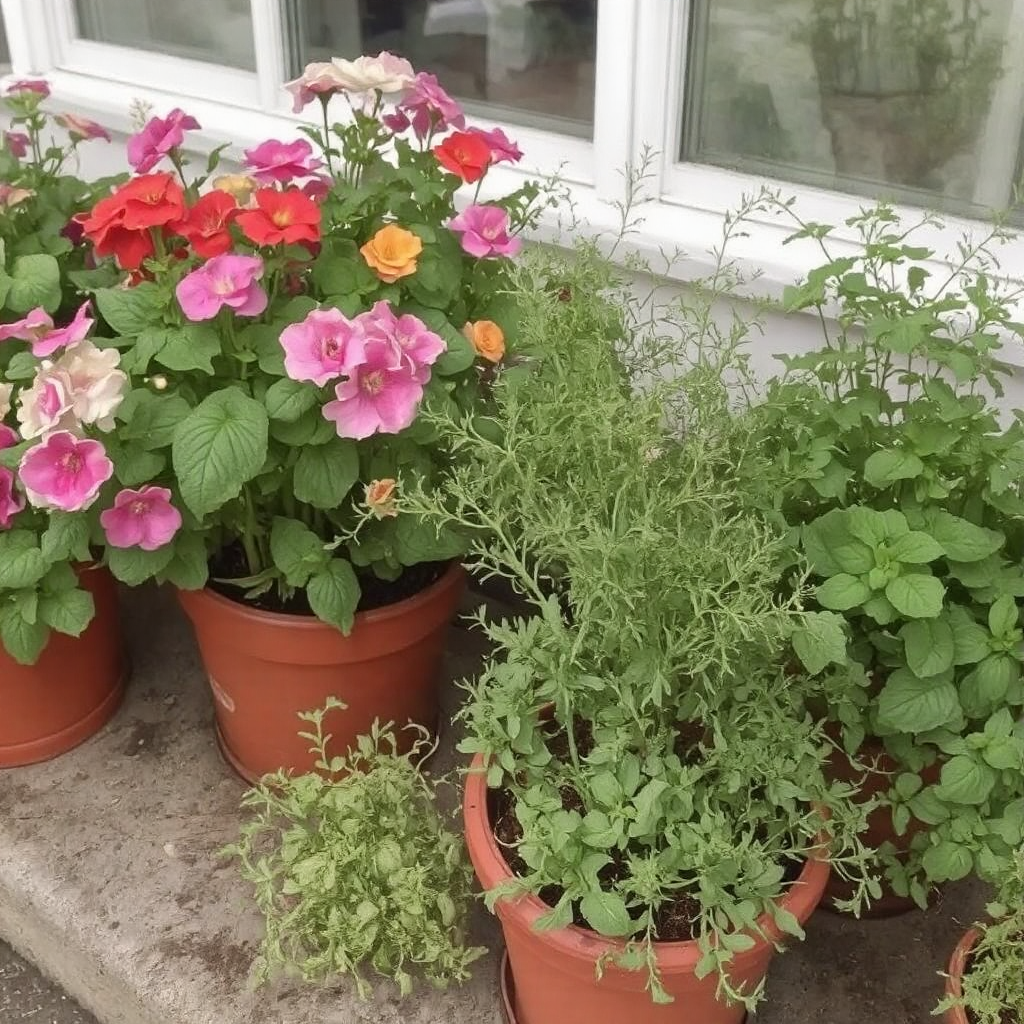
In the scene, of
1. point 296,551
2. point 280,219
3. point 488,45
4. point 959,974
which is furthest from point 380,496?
point 488,45

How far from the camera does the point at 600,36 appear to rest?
1627mm

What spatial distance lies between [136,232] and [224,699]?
26.5 inches

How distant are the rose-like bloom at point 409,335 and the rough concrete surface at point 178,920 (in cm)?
70

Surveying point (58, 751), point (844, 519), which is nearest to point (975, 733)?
point (844, 519)

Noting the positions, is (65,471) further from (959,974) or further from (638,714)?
(959,974)

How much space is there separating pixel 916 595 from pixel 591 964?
19.1 inches

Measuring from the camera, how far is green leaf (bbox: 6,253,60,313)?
1467mm

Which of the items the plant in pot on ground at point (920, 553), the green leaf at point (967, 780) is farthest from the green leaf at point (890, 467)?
the green leaf at point (967, 780)

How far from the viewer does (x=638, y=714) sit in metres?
1.17

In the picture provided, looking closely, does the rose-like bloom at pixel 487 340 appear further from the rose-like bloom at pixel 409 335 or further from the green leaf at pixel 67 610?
the green leaf at pixel 67 610

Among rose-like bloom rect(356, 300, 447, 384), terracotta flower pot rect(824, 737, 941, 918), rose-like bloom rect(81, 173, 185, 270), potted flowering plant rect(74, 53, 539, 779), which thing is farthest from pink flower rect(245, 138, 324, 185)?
terracotta flower pot rect(824, 737, 941, 918)

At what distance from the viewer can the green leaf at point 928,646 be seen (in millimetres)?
1168

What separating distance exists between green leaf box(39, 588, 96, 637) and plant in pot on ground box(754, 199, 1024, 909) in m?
0.87

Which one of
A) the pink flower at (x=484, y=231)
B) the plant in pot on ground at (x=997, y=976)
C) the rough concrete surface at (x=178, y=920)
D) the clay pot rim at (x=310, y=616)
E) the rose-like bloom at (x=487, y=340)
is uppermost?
the pink flower at (x=484, y=231)
